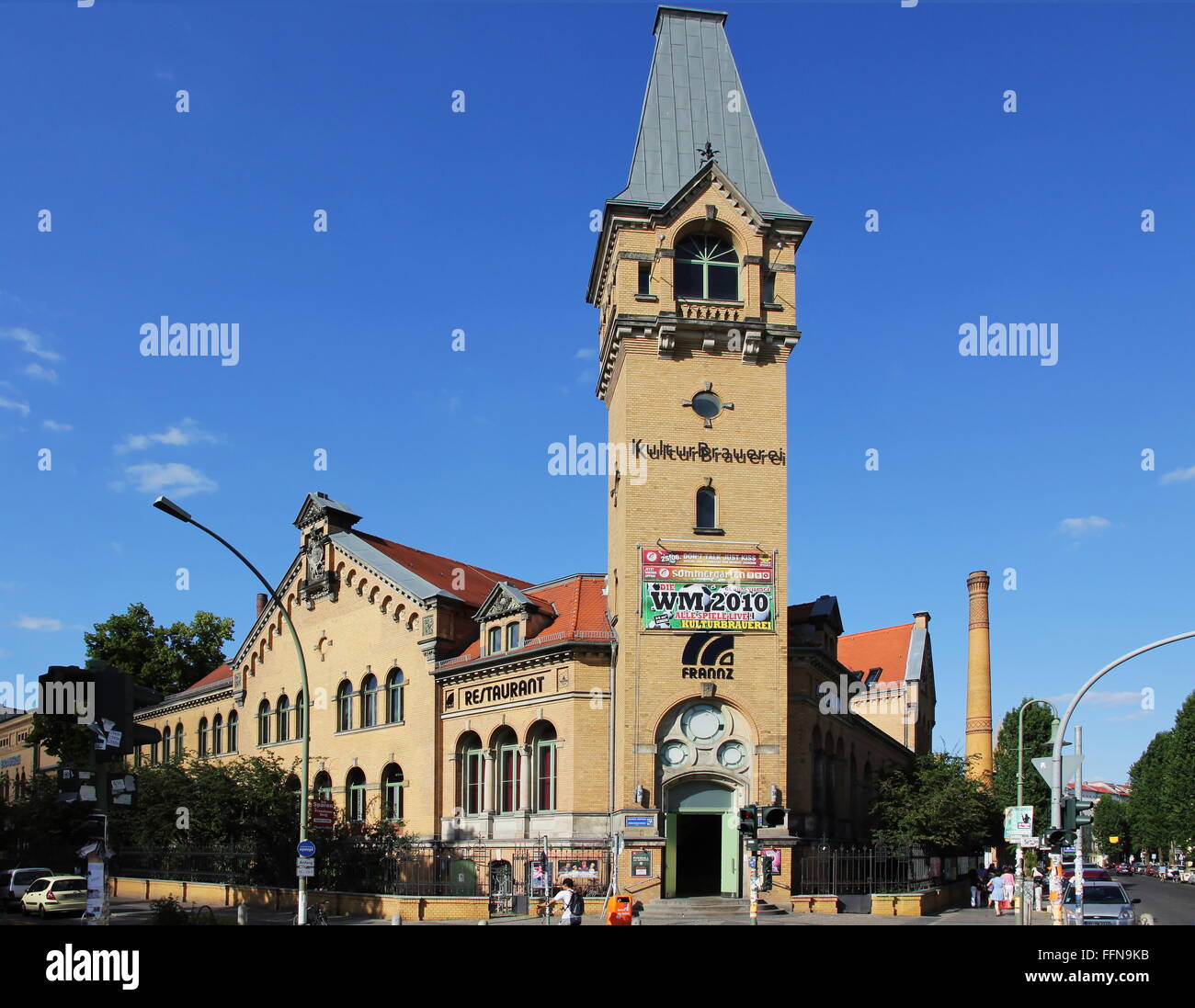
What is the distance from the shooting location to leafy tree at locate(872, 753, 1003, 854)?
45.2m

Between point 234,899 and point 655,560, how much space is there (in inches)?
737

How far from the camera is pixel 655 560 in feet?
121

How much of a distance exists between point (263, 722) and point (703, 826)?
25.1 m

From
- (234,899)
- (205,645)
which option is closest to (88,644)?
(205,645)

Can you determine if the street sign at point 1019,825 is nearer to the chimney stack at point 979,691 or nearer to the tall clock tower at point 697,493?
the tall clock tower at point 697,493

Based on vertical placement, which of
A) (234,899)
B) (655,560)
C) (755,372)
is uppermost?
(755,372)

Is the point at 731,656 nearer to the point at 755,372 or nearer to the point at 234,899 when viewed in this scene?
the point at 755,372

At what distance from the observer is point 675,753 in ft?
118

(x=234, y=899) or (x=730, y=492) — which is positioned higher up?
(x=730, y=492)

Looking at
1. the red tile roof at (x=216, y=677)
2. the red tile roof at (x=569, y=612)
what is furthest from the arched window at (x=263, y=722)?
the red tile roof at (x=569, y=612)

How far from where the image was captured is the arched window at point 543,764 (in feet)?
126
